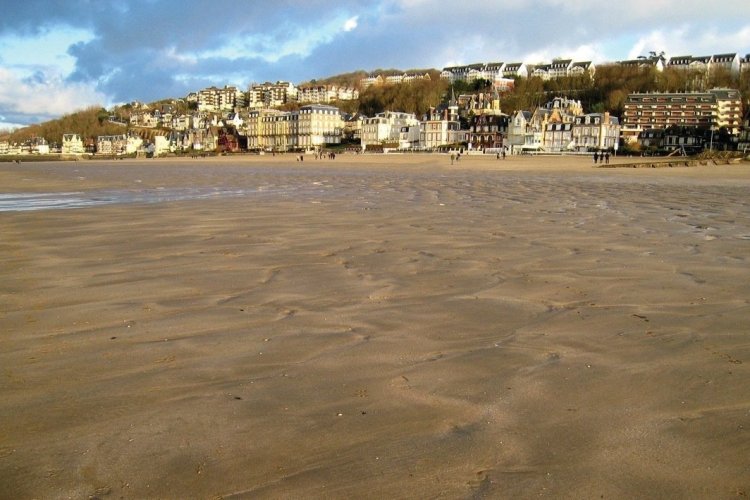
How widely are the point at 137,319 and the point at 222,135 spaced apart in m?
141

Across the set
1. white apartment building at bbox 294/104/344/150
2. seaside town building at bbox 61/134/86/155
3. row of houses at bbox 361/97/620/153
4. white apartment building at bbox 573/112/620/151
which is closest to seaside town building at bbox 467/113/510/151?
row of houses at bbox 361/97/620/153

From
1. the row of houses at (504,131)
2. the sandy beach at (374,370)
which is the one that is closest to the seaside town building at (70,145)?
the row of houses at (504,131)

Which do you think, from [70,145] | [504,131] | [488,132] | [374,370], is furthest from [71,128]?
[374,370]

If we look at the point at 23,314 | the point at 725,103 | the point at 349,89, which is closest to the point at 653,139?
the point at 725,103

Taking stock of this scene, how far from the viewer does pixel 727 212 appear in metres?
12.8

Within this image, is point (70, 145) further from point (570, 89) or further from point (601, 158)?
point (601, 158)

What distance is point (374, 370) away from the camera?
3.72 metres

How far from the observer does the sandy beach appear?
2592mm

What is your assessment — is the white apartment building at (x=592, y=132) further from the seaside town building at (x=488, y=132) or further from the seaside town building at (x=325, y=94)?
the seaside town building at (x=325, y=94)

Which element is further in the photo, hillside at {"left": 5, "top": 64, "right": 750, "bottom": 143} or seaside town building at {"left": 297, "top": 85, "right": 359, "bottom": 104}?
seaside town building at {"left": 297, "top": 85, "right": 359, "bottom": 104}

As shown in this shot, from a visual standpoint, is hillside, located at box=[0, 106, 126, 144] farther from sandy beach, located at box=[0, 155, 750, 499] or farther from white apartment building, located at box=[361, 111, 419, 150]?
sandy beach, located at box=[0, 155, 750, 499]

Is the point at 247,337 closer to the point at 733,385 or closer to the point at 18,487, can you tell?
the point at 18,487

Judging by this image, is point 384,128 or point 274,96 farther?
point 274,96

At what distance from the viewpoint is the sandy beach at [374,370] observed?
2.59 m
